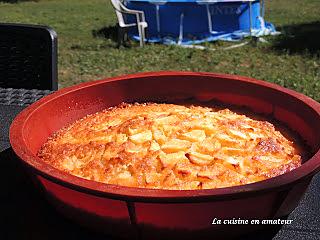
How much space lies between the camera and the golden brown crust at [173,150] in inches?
41.9

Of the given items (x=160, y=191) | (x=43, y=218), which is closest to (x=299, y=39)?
(x=43, y=218)

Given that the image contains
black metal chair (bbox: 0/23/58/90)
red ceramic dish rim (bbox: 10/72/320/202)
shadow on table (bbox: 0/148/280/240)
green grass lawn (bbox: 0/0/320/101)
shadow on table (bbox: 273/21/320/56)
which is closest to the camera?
red ceramic dish rim (bbox: 10/72/320/202)

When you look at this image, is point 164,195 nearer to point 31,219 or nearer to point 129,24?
point 31,219

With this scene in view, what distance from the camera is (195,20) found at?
7.74m

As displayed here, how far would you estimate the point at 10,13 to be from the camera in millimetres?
11664

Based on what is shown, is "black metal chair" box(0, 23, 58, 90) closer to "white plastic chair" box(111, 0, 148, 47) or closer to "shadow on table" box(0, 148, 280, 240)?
"shadow on table" box(0, 148, 280, 240)

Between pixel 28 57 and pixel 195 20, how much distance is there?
5.57 meters

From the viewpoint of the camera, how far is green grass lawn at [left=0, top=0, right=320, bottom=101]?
5.96 meters

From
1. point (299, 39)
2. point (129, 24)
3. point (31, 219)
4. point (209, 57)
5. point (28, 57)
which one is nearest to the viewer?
point (31, 219)

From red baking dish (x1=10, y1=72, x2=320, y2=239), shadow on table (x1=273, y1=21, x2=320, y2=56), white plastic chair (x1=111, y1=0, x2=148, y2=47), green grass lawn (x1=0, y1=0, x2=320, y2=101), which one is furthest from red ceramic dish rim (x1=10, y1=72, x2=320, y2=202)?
white plastic chair (x1=111, y1=0, x2=148, y2=47)

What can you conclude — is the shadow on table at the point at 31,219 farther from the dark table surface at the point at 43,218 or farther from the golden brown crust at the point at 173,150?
the golden brown crust at the point at 173,150

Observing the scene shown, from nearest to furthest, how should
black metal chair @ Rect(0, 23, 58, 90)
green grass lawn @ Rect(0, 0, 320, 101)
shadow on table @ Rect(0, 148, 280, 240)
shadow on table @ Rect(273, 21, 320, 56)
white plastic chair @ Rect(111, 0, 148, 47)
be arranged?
shadow on table @ Rect(0, 148, 280, 240) → black metal chair @ Rect(0, 23, 58, 90) → green grass lawn @ Rect(0, 0, 320, 101) → shadow on table @ Rect(273, 21, 320, 56) → white plastic chair @ Rect(111, 0, 148, 47)

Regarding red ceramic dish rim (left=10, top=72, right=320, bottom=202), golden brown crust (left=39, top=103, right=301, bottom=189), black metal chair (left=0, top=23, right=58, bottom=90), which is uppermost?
red ceramic dish rim (left=10, top=72, right=320, bottom=202)

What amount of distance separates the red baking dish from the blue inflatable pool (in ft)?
20.8
